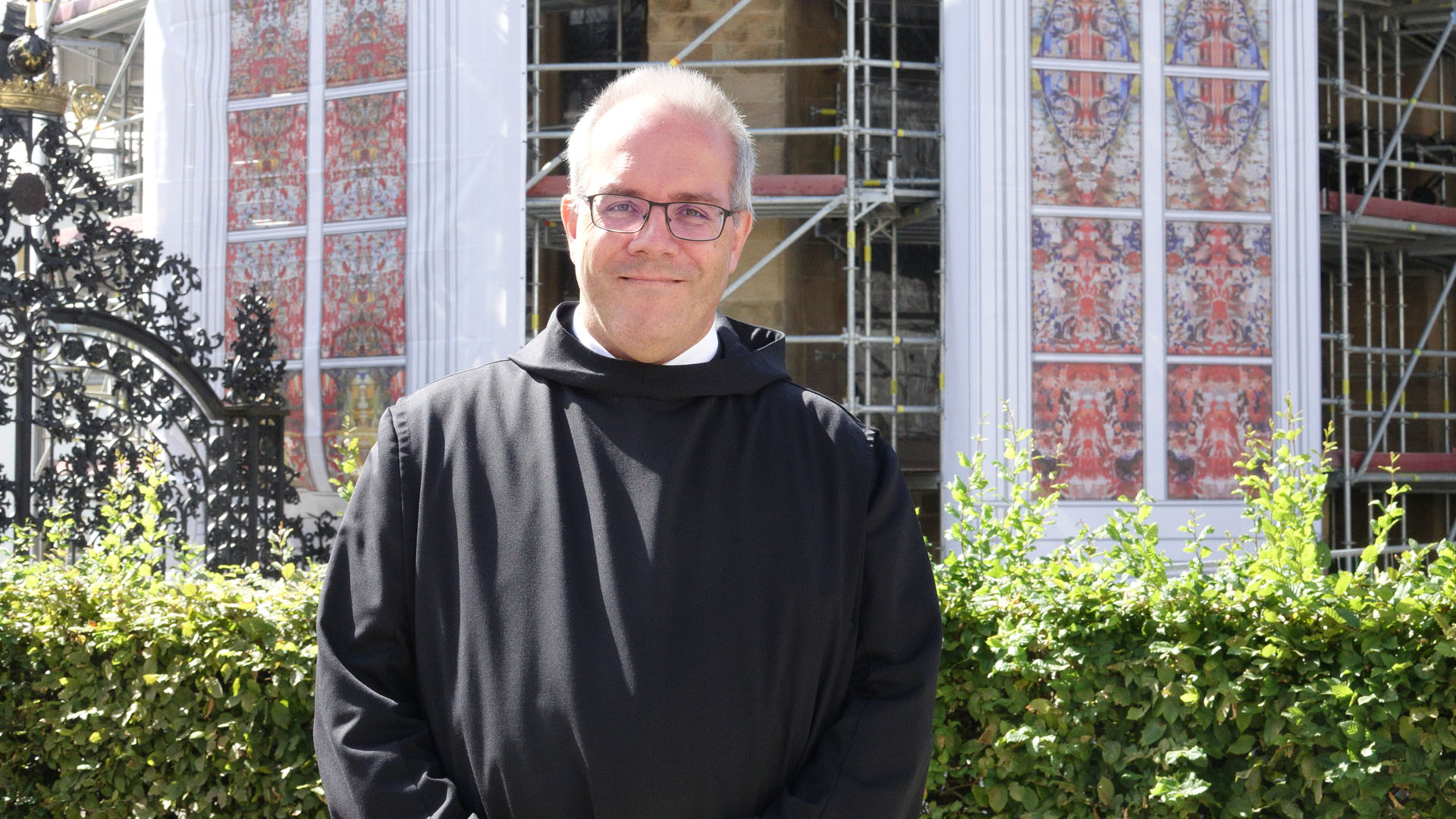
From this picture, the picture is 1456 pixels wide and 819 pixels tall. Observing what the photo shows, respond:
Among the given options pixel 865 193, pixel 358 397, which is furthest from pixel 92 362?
pixel 865 193

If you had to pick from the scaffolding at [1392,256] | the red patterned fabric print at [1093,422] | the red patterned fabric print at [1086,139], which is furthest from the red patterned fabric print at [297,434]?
the scaffolding at [1392,256]

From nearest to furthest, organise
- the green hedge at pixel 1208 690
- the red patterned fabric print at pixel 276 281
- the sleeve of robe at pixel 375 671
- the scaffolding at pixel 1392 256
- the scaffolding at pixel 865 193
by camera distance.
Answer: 1. the sleeve of robe at pixel 375 671
2. the green hedge at pixel 1208 690
3. the scaffolding at pixel 865 193
4. the red patterned fabric print at pixel 276 281
5. the scaffolding at pixel 1392 256

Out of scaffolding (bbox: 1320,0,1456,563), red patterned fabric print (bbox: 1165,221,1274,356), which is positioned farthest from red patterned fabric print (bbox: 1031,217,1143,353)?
scaffolding (bbox: 1320,0,1456,563)

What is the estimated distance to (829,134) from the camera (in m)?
12.6

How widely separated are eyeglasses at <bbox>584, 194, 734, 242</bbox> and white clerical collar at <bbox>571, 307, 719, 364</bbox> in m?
0.17

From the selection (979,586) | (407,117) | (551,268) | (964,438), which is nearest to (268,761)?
(979,586)

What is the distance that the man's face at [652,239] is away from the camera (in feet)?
7.17

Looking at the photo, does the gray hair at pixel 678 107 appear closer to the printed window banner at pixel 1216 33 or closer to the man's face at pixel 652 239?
the man's face at pixel 652 239

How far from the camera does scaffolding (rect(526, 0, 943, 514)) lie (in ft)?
36.7

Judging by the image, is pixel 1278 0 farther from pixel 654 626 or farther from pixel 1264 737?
pixel 654 626

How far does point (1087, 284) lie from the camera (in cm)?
1046

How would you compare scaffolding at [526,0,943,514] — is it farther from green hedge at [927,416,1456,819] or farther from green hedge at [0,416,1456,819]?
green hedge at [927,416,1456,819]

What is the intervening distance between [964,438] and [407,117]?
464cm

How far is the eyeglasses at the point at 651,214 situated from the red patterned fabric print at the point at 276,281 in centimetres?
953
